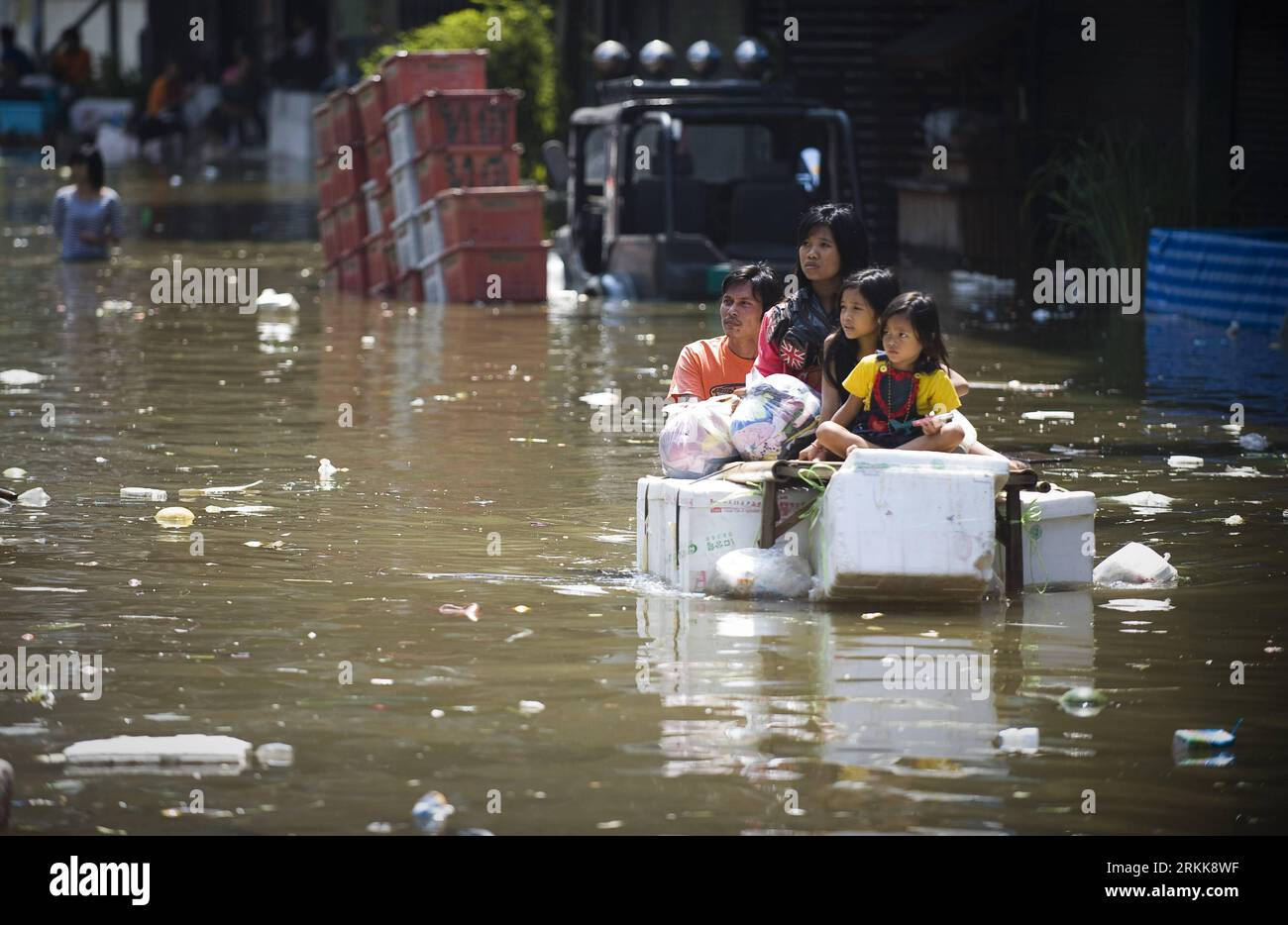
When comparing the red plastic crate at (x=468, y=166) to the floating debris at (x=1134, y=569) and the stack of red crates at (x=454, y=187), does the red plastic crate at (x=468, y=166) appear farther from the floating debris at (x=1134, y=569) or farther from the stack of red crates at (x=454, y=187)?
the floating debris at (x=1134, y=569)

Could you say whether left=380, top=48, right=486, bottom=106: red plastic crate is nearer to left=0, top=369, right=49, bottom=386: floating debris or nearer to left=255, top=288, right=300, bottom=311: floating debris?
left=255, top=288, right=300, bottom=311: floating debris

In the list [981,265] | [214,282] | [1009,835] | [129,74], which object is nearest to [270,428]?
[1009,835]

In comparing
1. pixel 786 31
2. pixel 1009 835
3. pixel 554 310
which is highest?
pixel 786 31

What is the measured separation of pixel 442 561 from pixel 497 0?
21.7 meters

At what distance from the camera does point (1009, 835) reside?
538 cm

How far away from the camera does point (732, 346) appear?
8.83 metres

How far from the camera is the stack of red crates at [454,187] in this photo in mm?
19219

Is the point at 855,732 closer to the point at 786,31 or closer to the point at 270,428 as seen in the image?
the point at 270,428

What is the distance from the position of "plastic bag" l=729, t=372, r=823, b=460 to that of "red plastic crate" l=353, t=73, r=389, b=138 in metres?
12.5

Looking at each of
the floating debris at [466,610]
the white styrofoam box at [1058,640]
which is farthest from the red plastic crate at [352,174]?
the white styrofoam box at [1058,640]

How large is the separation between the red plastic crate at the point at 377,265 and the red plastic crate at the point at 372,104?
36.8 inches

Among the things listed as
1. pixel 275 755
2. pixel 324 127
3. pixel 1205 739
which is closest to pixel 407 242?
pixel 324 127

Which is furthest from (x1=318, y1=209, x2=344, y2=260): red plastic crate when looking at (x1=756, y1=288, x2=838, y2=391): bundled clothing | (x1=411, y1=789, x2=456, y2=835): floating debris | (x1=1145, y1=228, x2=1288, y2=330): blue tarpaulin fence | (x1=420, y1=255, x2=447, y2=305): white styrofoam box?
(x1=411, y1=789, x2=456, y2=835): floating debris

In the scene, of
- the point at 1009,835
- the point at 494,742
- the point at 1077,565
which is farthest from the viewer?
the point at 1077,565
